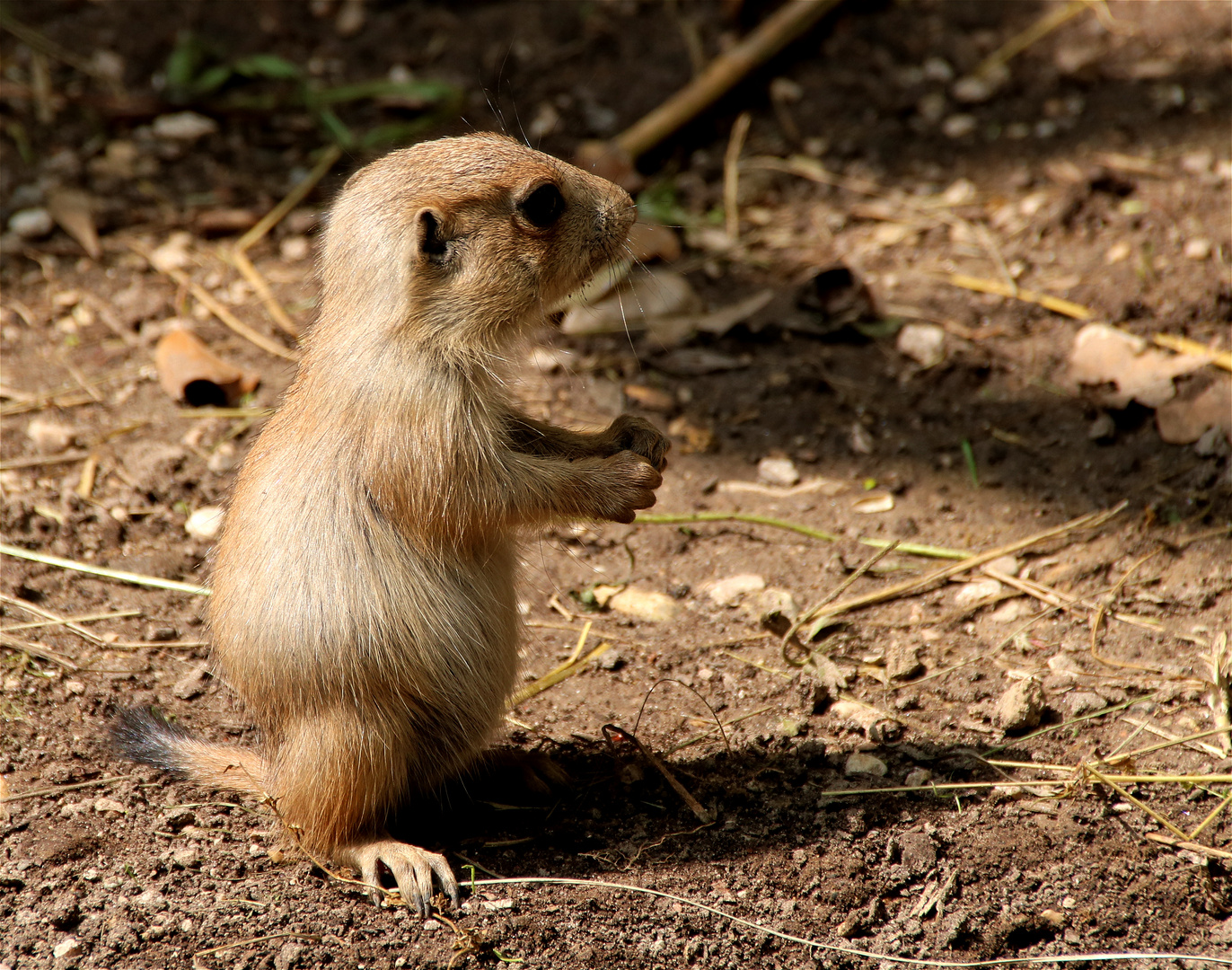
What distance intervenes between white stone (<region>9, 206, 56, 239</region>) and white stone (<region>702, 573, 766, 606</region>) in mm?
3882

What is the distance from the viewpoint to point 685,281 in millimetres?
5918

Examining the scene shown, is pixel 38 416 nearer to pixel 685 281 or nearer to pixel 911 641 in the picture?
pixel 685 281

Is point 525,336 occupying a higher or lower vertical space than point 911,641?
higher

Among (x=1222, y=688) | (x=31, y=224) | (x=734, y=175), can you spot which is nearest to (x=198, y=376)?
(x=31, y=224)

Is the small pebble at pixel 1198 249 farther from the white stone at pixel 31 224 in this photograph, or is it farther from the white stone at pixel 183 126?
the white stone at pixel 31 224

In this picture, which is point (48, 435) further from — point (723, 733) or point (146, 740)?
point (723, 733)

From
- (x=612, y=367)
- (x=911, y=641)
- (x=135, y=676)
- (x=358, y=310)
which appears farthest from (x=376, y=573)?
(x=612, y=367)

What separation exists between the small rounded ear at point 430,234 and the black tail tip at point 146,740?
1576mm

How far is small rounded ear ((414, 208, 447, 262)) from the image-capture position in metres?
3.13

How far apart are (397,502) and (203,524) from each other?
1731 mm

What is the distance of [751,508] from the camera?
15.6 ft

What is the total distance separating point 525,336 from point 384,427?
61 centimetres

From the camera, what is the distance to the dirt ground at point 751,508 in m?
3.10

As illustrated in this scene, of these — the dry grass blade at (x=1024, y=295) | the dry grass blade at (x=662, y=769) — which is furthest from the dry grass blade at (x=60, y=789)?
the dry grass blade at (x=1024, y=295)
